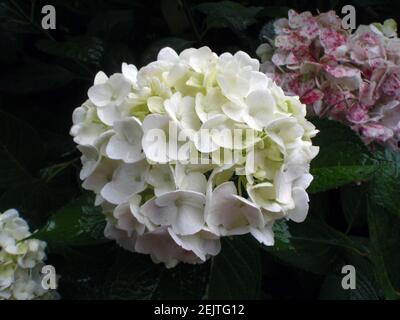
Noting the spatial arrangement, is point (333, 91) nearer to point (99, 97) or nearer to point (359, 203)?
point (359, 203)

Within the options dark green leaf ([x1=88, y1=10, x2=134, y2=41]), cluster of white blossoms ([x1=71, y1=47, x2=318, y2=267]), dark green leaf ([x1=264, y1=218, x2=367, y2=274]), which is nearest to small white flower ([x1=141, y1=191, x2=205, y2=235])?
cluster of white blossoms ([x1=71, y1=47, x2=318, y2=267])

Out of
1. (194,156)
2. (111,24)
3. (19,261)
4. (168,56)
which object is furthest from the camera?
(111,24)

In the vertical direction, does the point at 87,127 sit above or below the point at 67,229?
above

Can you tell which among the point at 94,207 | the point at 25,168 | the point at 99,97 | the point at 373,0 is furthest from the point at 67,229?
the point at 373,0

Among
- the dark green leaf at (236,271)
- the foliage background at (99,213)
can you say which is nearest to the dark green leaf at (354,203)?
the foliage background at (99,213)

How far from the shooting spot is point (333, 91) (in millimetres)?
960

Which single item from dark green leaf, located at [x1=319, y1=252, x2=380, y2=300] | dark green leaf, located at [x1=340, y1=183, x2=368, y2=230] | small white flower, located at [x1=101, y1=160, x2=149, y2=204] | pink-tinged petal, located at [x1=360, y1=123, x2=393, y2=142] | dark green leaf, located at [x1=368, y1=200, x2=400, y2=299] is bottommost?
dark green leaf, located at [x1=319, y1=252, x2=380, y2=300]

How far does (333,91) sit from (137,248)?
0.42 meters

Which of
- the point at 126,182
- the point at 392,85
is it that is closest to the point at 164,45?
the point at 392,85

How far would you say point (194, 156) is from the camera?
26.0 inches

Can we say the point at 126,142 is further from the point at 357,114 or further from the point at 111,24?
the point at 111,24

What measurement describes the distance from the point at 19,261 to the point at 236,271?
321 millimetres

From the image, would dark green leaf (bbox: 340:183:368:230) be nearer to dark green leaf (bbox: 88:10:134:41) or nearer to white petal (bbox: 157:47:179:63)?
white petal (bbox: 157:47:179:63)

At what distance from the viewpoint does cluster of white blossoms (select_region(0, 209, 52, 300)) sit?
0.91 meters
